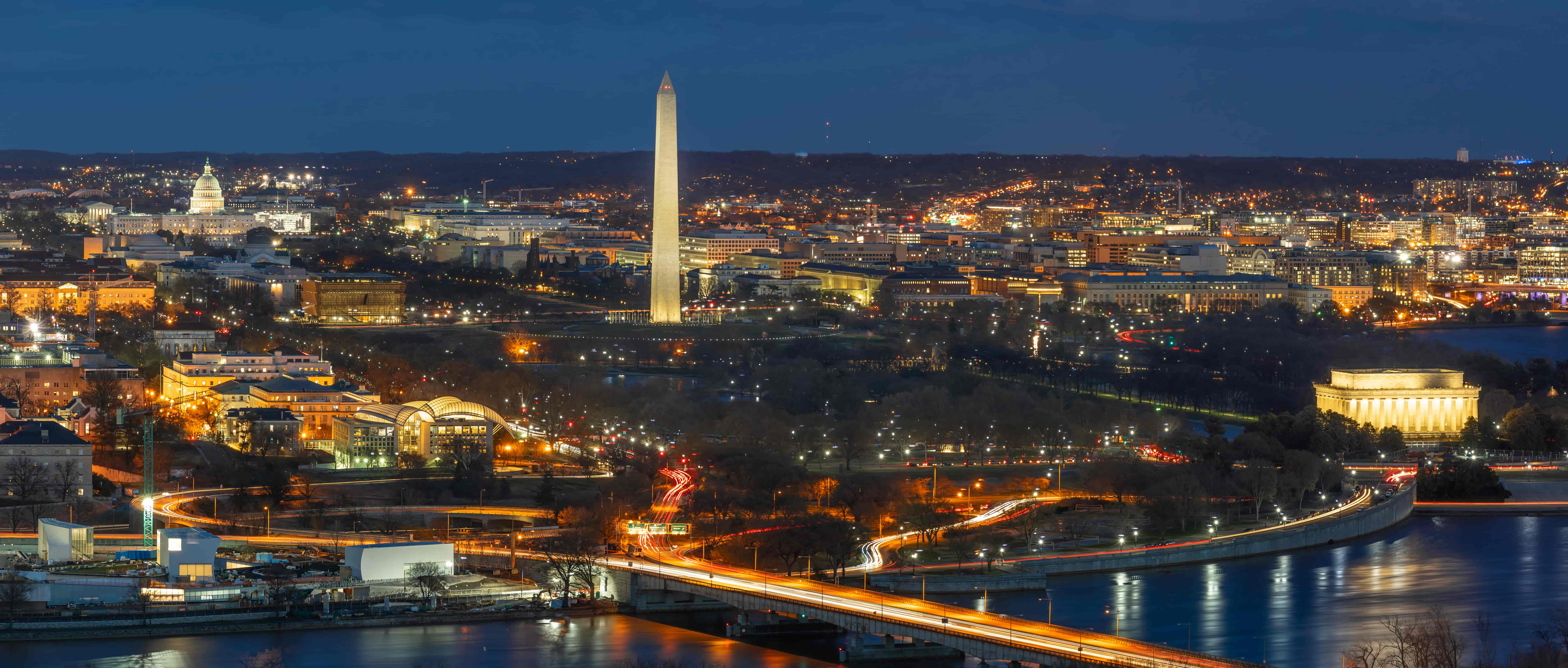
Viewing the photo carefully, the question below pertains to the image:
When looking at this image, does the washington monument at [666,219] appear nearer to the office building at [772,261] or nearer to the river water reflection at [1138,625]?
the office building at [772,261]

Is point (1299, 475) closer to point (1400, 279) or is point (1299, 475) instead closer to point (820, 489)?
point (820, 489)

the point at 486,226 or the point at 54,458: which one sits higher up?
the point at 486,226

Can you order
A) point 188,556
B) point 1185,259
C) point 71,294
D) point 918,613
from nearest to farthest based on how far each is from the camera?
point 918,613, point 188,556, point 71,294, point 1185,259

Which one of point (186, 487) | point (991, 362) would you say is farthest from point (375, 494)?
point (991, 362)

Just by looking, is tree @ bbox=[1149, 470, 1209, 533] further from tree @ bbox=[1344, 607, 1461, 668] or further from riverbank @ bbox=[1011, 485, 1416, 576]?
tree @ bbox=[1344, 607, 1461, 668]

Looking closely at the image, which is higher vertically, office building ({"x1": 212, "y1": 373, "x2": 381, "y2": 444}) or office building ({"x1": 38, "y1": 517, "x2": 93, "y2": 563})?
office building ({"x1": 212, "y1": 373, "x2": 381, "y2": 444})

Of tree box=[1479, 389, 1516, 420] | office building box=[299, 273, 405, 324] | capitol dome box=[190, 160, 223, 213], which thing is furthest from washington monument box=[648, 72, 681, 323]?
capitol dome box=[190, 160, 223, 213]

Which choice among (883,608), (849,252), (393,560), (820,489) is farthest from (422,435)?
(849,252)

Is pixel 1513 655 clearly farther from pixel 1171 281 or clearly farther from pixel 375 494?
pixel 1171 281
